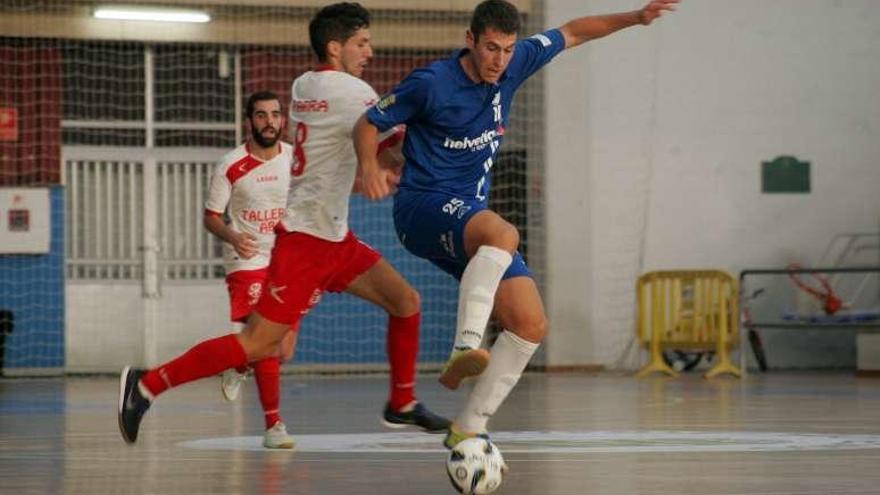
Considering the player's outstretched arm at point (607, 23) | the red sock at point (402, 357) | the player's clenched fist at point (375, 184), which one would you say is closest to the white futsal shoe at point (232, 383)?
the red sock at point (402, 357)

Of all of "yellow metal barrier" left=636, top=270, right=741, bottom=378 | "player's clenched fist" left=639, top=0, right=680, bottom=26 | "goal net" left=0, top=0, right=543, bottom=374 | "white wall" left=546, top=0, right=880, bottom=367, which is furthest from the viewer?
"white wall" left=546, top=0, right=880, bottom=367

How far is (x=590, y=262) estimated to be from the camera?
19188 millimetres

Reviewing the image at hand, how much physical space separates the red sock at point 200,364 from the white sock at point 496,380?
1.47m

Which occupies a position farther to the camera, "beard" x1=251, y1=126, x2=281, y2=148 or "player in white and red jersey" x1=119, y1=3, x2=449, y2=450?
"beard" x1=251, y1=126, x2=281, y2=148

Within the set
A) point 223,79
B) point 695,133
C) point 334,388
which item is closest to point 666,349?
point 695,133

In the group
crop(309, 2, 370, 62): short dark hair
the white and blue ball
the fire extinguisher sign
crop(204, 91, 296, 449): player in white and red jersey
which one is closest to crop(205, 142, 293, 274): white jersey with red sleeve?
crop(204, 91, 296, 449): player in white and red jersey

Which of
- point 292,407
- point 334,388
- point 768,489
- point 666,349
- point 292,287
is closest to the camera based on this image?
point 768,489

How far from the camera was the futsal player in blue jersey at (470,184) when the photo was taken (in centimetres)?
569

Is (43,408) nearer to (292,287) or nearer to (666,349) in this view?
(292,287)

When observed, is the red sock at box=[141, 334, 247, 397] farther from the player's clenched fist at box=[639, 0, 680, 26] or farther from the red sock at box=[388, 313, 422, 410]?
the player's clenched fist at box=[639, 0, 680, 26]

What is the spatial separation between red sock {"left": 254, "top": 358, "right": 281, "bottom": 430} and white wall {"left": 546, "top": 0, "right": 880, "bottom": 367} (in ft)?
37.0

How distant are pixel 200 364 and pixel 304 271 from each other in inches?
22.8

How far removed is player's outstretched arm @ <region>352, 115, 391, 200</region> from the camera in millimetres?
5934

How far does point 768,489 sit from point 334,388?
10.2 m
